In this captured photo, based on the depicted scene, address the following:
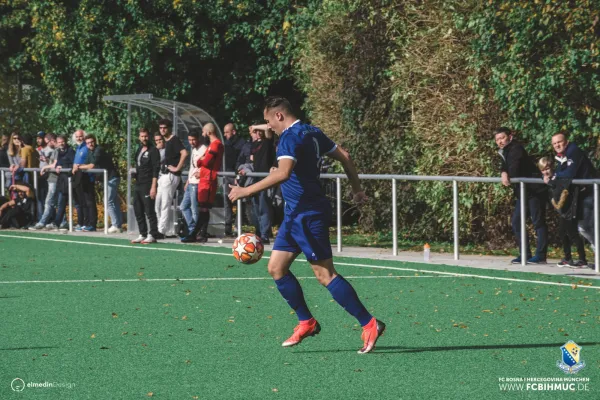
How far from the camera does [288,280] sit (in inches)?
354

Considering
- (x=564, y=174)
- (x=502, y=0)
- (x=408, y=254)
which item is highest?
(x=502, y=0)

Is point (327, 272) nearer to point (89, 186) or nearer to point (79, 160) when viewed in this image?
point (89, 186)

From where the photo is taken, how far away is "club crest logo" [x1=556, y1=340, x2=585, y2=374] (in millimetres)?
8047

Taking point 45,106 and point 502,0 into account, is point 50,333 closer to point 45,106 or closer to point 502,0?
point 502,0

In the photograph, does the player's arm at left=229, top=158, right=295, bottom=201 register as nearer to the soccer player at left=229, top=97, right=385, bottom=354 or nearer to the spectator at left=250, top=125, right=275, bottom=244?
the soccer player at left=229, top=97, right=385, bottom=354

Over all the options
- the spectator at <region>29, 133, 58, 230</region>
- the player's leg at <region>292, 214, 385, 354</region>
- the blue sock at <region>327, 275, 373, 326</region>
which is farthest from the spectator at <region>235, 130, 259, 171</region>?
the blue sock at <region>327, 275, 373, 326</region>

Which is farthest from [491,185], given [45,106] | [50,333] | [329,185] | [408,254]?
[45,106]

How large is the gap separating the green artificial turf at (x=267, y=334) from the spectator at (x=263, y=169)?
9.58ft

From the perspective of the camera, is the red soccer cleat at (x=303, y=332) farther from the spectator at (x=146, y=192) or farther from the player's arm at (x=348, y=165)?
the spectator at (x=146, y=192)

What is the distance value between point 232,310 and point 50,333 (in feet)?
6.51

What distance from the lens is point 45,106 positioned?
109 ft

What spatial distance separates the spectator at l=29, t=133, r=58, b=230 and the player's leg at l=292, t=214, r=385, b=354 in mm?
14322

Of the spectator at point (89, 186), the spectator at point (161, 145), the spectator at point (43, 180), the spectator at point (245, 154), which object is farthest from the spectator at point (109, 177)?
the spectator at point (245, 154)

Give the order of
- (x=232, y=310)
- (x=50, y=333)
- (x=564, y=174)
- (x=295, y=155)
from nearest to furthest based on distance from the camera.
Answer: (x=295, y=155) → (x=50, y=333) → (x=232, y=310) → (x=564, y=174)
